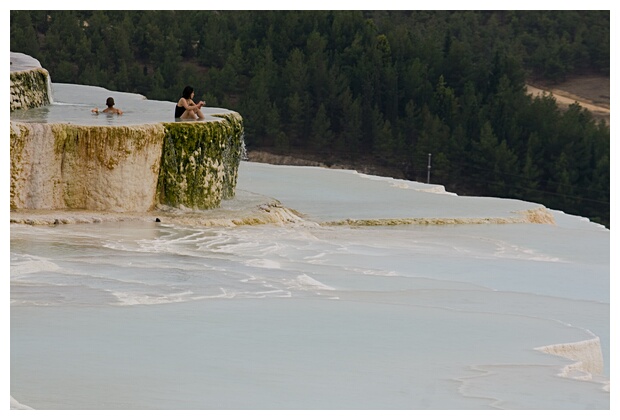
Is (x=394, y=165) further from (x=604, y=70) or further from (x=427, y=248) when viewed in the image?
(x=427, y=248)

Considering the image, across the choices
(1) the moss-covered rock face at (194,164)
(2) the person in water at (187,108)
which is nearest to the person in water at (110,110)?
(2) the person in water at (187,108)

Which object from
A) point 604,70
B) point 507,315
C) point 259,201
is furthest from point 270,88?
point 507,315

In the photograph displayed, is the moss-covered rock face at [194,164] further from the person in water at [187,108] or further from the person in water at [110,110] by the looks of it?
the person in water at [110,110]

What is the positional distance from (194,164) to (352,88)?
27.2 m

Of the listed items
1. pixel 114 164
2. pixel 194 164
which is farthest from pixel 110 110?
pixel 114 164

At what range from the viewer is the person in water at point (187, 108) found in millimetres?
15398

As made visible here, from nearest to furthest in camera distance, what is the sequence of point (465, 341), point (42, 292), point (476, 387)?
point (476, 387) < point (465, 341) < point (42, 292)

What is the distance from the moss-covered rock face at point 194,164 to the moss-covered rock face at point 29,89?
194 cm

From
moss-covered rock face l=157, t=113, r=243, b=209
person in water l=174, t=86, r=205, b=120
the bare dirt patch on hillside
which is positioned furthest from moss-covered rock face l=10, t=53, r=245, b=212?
the bare dirt patch on hillside

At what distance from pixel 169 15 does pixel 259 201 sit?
2923 cm

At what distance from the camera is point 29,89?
1575 centimetres

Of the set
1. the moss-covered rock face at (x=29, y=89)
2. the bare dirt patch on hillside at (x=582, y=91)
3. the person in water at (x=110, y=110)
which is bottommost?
the person in water at (x=110, y=110)

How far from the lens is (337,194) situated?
19.7 meters

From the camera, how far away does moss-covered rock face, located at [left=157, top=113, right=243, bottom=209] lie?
14.7m
